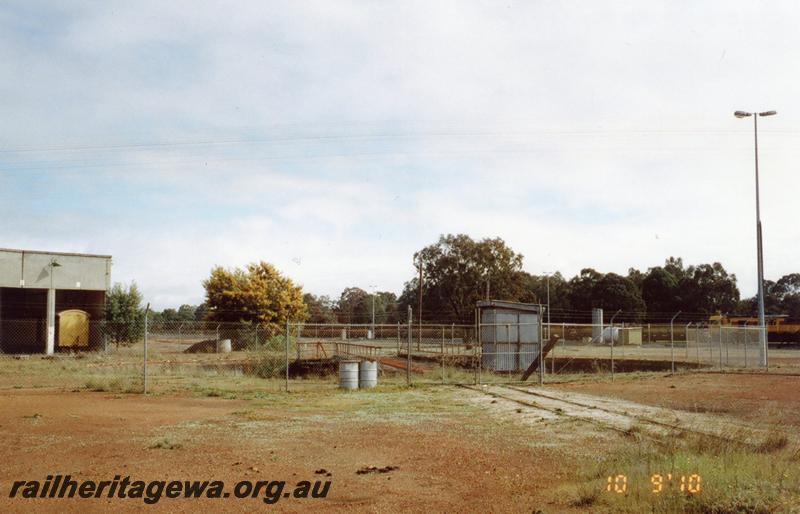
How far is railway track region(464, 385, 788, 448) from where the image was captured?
37.1 feet

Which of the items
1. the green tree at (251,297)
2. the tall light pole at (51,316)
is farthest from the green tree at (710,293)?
the tall light pole at (51,316)

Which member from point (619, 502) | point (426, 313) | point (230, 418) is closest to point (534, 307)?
point (230, 418)

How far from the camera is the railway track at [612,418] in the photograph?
11305mm

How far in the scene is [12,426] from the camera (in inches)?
502

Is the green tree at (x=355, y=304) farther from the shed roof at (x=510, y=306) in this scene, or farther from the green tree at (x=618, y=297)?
the shed roof at (x=510, y=306)

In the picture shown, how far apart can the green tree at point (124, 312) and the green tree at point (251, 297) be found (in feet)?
15.1

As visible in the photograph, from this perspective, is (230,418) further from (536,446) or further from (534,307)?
(534,307)

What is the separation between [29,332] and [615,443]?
4180cm

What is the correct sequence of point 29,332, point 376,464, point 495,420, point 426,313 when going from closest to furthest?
point 376,464, point 495,420, point 29,332, point 426,313

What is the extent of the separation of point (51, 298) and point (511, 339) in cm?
2738

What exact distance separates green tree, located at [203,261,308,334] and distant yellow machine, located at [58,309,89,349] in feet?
25.0

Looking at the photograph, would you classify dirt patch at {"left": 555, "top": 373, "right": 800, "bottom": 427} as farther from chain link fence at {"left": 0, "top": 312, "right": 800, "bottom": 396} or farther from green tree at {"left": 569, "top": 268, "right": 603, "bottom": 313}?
green tree at {"left": 569, "top": 268, "right": 603, "bottom": 313}

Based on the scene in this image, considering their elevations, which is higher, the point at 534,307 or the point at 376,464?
the point at 534,307

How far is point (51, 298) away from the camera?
3916 centimetres
